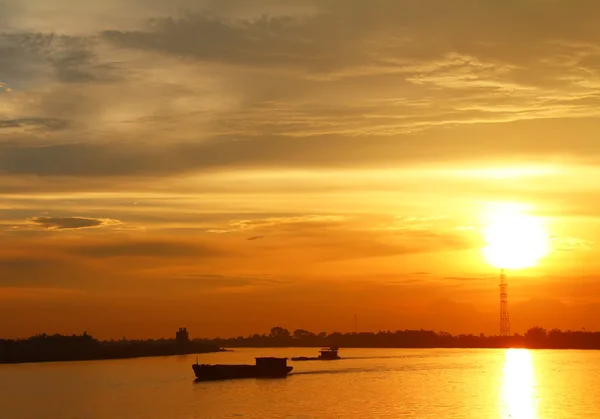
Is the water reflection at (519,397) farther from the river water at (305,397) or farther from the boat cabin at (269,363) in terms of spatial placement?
the boat cabin at (269,363)

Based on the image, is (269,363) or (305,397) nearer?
(305,397)

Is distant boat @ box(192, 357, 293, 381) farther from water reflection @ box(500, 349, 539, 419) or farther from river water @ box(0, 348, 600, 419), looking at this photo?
water reflection @ box(500, 349, 539, 419)

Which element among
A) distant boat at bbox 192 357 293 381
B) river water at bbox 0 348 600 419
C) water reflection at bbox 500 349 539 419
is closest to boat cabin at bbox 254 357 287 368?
distant boat at bbox 192 357 293 381

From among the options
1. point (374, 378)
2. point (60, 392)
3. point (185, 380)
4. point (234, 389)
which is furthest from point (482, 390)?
point (60, 392)

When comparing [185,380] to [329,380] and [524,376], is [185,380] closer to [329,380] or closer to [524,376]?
[329,380]

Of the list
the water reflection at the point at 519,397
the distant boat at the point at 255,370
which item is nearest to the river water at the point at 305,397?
the water reflection at the point at 519,397

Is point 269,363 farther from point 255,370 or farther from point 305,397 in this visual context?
point 305,397

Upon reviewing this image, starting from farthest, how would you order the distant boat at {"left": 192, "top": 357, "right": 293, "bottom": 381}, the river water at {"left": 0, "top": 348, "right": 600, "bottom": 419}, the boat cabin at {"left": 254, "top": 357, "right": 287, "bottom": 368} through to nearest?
the boat cabin at {"left": 254, "top": 357, "right": 287, "bottom": 368} < the distant boat at {"left": 192, "top": 357, "right": 293, "bottom": 381} < the river water at {"left": 0, "top": 348, "right": 600, "bottom": 419}

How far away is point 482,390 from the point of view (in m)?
138

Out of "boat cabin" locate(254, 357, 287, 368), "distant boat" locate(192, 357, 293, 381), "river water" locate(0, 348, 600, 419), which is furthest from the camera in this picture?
"boat cabin" locate(254, 357, 287, 368)

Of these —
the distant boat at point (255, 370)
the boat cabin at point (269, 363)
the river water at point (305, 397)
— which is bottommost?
the river water at point (305, 397)

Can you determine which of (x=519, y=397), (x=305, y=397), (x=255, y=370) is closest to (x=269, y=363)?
(x=255, y=370)

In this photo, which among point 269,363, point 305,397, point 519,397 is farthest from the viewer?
point 269,363

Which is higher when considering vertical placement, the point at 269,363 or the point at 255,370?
the point at 269,363
